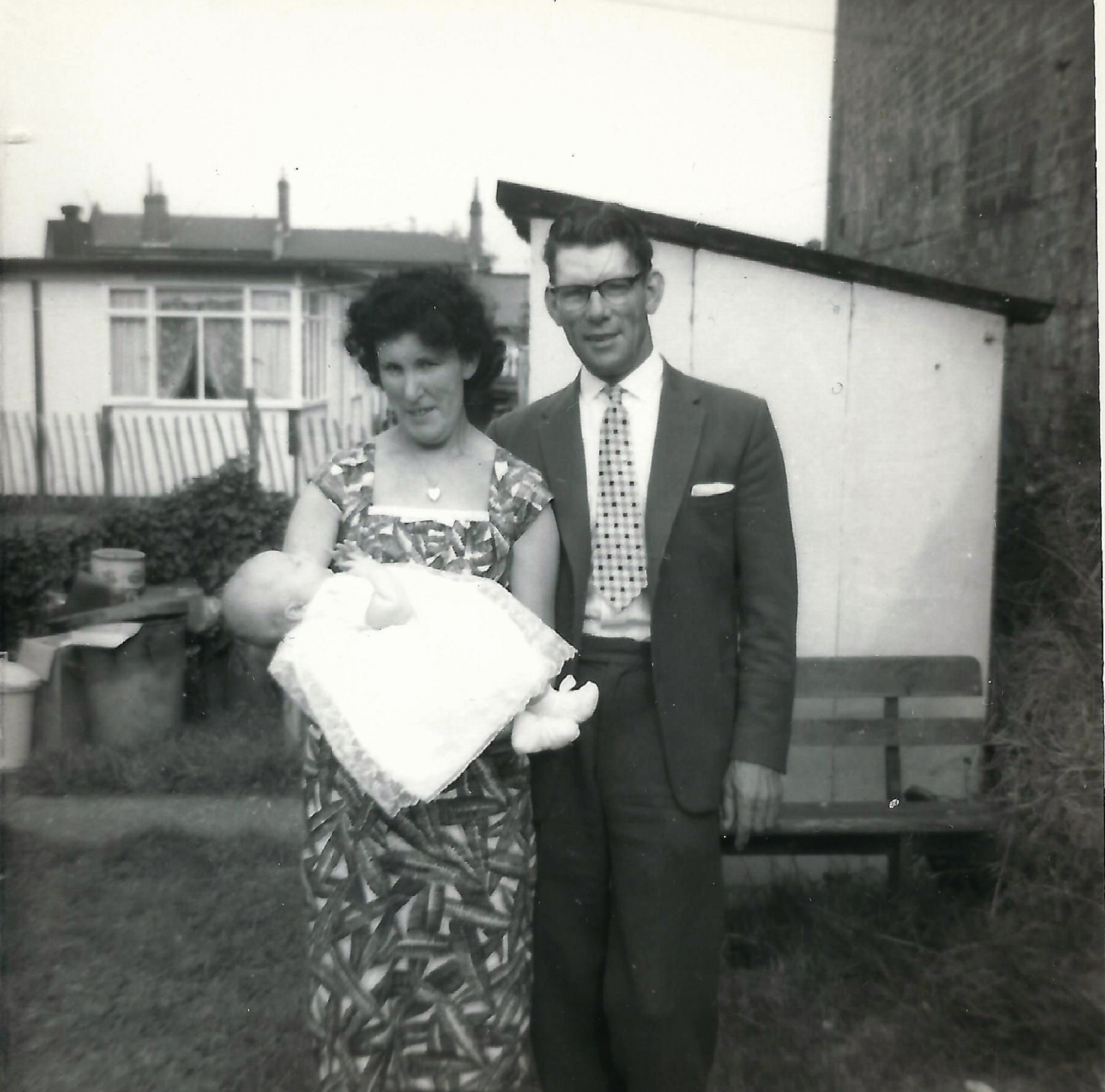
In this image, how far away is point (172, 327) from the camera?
2492 millimetres

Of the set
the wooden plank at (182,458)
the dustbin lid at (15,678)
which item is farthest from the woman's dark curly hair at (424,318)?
the dustbin lid at (15,678)

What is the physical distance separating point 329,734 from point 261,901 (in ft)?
4.90

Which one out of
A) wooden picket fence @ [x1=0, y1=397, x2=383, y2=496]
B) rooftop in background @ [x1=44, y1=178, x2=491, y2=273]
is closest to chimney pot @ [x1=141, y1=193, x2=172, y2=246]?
rooftop in background @ [x1=44, y1=178, x2=491, y2=273]

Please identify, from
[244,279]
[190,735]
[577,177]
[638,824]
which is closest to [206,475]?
[244,279]

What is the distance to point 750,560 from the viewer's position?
226cm

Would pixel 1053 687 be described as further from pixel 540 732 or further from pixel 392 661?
pixel 392 661

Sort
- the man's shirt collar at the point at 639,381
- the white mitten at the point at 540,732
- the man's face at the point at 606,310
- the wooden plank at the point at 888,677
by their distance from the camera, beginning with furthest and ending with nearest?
1. the wooden plank at the point at 888,677
2. the man's shirt collar at the point at 639,381
3. the man's face at the point at 606,310
4. the white mitten at the point at 540,732

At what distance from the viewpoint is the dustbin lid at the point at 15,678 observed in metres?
2.64

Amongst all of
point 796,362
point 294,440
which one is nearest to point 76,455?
point 294,440

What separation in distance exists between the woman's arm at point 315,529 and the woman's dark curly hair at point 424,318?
0.90 ft

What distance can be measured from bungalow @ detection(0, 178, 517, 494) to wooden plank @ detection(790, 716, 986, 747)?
4.86 feet

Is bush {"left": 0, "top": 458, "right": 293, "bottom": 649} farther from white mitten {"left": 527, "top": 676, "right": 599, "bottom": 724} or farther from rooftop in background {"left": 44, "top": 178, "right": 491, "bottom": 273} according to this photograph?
white mitten {"left": 527, "top": 676, "right": 599, "bottom": 724}

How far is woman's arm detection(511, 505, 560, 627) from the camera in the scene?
209 cm

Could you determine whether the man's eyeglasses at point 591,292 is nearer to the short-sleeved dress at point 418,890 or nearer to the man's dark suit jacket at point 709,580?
the man's dark suit jacket at point 709,580
